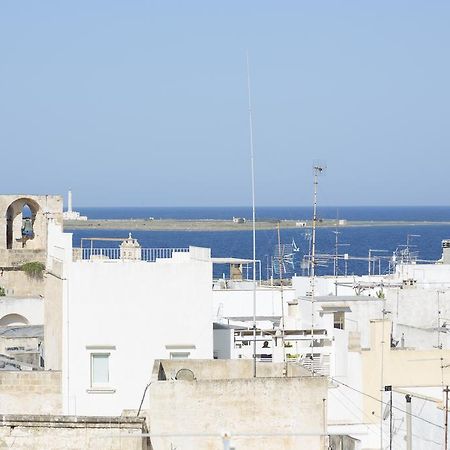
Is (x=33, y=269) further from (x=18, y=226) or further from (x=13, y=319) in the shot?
(x=13, y=319)

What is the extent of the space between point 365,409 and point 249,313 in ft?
54.5

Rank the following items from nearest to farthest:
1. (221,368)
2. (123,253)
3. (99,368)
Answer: (221,368), (99,368), (123,253)

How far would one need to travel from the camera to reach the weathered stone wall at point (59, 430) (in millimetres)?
19875

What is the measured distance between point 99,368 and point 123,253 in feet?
11.9

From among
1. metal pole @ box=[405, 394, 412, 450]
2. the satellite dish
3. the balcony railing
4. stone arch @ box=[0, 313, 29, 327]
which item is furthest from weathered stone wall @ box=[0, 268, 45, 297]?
the satellite dish

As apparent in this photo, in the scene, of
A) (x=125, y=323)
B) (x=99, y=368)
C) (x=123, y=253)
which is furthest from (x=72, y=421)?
(x=123, y=253)

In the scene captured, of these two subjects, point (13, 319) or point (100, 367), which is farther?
point (13, 319)

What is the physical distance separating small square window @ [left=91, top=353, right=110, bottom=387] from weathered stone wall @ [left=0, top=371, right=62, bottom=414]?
63cm

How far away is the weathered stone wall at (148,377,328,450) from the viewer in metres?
19.3

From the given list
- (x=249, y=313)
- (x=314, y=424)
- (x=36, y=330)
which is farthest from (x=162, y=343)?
(x=249, y=313)

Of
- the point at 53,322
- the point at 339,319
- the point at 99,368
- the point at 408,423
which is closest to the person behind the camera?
the point at 99,368

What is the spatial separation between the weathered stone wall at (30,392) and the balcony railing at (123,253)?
7.47 feet

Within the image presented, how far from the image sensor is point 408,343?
33125 millimetres

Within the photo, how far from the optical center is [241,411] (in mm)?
19469
